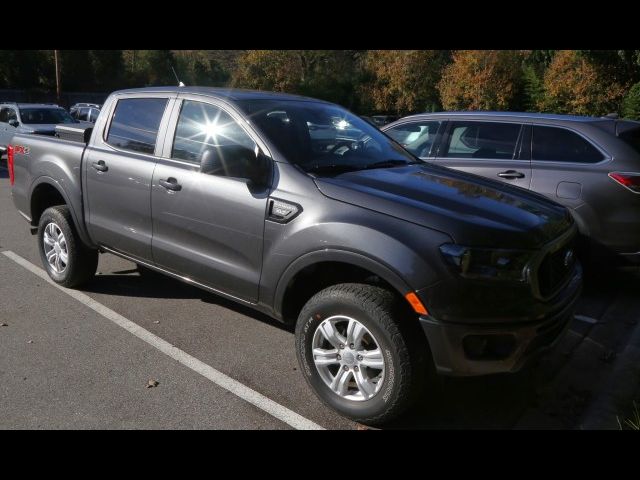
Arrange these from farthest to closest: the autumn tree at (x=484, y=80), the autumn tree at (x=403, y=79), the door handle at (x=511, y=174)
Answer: the autumn tree at (x=403, y=79)
the autumn tree at (x=484, y=80)
the door handle at (x=511, y=174)

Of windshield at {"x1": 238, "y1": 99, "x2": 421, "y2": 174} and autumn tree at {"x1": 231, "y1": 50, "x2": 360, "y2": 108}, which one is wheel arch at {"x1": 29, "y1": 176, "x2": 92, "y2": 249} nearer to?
windshield at {"x1": 238, "y1": 99, "x2": 421, "y2": 174}

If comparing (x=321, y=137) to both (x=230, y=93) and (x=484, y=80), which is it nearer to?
(x=230, y=93)

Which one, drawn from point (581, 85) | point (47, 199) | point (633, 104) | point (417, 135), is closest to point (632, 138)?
point (417, 135)

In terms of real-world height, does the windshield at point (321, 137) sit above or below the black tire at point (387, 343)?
above

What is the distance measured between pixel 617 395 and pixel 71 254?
4544 millimetres

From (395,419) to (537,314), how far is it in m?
0.96

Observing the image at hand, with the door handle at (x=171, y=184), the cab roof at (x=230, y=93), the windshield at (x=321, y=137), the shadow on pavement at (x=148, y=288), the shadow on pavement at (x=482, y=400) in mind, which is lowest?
the shadow on pavement at (x=148, y=288)

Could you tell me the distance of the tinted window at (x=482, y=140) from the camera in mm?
5922

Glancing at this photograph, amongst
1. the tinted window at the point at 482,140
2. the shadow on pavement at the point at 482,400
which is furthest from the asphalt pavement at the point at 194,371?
the tinted window at the point at 482,140

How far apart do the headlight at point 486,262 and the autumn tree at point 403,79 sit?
38058mm

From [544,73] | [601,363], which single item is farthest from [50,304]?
[544,73]

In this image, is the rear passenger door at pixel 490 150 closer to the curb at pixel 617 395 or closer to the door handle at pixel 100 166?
the curb at pixel 617 395

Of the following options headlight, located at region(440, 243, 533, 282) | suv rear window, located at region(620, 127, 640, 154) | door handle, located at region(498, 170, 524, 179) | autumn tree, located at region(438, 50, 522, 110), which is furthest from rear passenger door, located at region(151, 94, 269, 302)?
autumn tree, located at region(438, 50, 522, 110)

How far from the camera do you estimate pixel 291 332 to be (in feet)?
14.8
